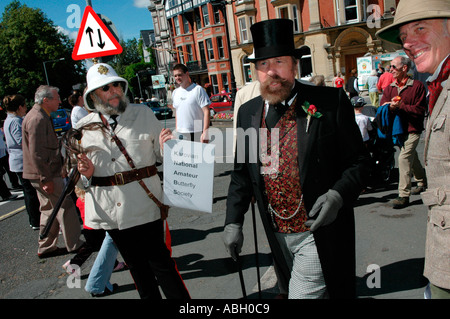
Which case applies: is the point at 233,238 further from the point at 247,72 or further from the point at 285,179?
the point at 247,72

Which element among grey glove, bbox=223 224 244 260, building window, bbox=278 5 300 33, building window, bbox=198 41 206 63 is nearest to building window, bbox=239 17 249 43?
building window, bbox=278 5 300 33

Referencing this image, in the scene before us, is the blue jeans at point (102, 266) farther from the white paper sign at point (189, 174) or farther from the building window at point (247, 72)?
the building window at point (247, 72)

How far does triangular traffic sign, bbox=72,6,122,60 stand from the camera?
15.6ft

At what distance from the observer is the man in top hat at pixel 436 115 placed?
1.71 m

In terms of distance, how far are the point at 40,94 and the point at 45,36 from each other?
48568mm

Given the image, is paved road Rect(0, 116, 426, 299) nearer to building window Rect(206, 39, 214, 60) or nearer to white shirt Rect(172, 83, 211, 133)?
white shirt Rect(172, 83, 211, 133)

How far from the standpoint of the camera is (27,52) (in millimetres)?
45344

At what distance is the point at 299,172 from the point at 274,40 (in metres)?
0.89

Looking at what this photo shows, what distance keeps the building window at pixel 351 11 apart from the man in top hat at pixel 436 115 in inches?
1183

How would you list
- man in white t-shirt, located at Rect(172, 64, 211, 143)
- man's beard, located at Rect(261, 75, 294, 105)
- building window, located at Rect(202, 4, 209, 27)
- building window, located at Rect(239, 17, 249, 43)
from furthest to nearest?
building window, located at Rect(202, 4, 209, 27)
building window, located at Rect(239, 17, 249, 43)
man in white t-shirt, located at Rect(172, 64, 211, 143)
man's beard, located at Rect(261, 75, 294, 105)

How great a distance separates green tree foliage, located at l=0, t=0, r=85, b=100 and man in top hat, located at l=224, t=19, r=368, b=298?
162 ft

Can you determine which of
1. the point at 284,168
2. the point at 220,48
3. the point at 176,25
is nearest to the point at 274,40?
the point at 284,168

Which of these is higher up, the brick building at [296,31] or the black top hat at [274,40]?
the brick building at [296,31]

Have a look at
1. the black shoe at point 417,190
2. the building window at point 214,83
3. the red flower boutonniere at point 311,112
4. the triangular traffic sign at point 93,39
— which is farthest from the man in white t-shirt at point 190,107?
the building window at point 214,83
